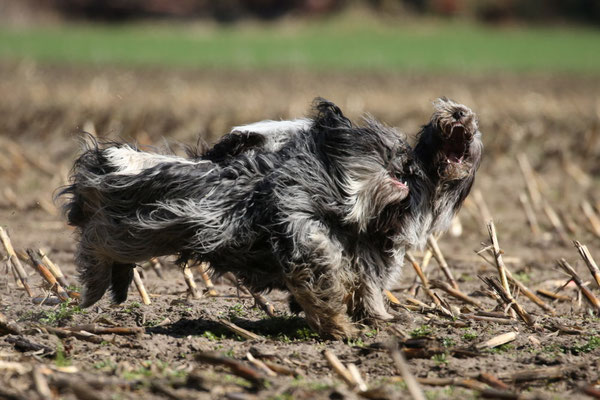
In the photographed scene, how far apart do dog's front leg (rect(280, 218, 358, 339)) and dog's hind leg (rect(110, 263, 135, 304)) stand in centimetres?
118

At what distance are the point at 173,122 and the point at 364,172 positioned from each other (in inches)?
401

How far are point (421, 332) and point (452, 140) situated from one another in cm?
122

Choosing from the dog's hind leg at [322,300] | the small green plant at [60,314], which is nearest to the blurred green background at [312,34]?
the small green plant at [60,314]

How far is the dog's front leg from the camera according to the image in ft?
16.6

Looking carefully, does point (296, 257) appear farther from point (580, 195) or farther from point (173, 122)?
point (173, 122)

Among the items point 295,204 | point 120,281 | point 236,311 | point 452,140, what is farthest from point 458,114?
point 120,281

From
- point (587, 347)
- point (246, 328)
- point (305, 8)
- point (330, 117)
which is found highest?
point (330, 117)

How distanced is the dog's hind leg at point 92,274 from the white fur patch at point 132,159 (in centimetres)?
65

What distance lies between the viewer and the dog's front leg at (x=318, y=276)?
5.05 meters

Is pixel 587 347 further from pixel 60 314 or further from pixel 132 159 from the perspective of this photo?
pixel 60 314

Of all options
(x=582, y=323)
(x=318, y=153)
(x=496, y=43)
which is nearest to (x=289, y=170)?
(x=318, y=153)

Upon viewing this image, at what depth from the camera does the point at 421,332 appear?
5.54 meters

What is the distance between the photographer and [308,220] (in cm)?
509

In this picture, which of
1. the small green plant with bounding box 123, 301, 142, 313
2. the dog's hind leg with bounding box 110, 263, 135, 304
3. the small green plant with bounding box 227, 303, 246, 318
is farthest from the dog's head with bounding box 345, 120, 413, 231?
the small green plant with bounding box 123, 301, 142, 313
